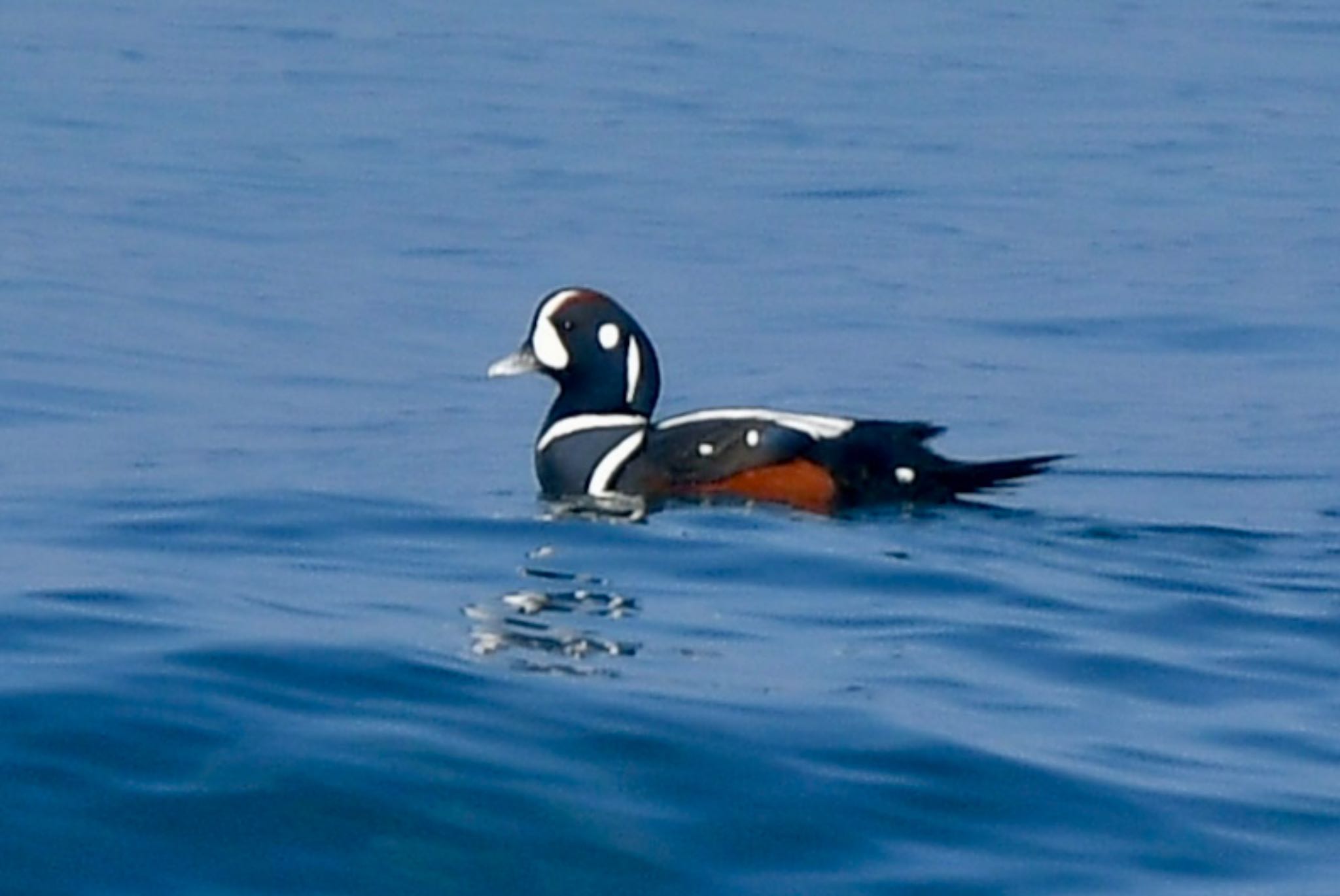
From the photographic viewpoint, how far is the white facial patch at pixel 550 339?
12.8 meters

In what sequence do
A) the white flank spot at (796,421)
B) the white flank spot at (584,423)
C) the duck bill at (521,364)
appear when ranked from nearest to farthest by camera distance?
the white flank spot at (796,421) → the white flank spot at (584,423) → the duck bill at (521,364)

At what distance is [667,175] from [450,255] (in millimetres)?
5782

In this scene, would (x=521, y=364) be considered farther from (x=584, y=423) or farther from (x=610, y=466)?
(x=610, y=466)

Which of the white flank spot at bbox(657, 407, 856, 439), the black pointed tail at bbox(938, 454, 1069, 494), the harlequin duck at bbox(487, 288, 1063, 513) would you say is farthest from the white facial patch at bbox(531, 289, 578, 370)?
the black pointed tail at bbox(938, 454, 1069, 494)

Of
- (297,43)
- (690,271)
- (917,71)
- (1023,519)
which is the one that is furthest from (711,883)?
(297,43)

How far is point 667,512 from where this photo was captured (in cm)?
1174

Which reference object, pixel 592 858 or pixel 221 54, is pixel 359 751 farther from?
pixel 221 54

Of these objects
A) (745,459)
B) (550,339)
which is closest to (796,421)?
(745,459)

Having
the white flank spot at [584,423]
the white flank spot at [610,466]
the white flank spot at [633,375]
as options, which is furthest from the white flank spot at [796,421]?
the white flank spot at [633,375]

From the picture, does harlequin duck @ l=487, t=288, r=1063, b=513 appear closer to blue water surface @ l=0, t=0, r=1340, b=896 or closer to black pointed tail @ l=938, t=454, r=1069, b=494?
black pointed tail @ l=938, t=454, r=1069, b=494

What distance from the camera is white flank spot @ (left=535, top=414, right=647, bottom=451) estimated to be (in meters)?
12.6

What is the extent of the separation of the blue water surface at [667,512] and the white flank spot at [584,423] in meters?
0.27

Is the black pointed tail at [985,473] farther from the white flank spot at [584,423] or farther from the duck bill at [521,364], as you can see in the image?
the duck bill at [521,364]

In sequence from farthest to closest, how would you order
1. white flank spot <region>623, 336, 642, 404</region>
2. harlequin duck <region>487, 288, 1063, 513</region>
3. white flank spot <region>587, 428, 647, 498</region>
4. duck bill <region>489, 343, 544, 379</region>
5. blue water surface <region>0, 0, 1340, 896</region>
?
1. white flank spot <region>623, 336, 642, 404</region>
2. duck bill <region>489, 343, 544, 379</region>
3. white flank spot <region>587, 428, 647, 498</region>
4. harlequin duck <region>487, 288, 1063, 513</region>
5. blue water surface <region>0, 0, 1340, 896</region>
